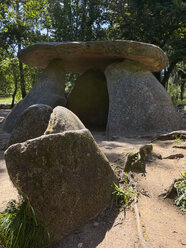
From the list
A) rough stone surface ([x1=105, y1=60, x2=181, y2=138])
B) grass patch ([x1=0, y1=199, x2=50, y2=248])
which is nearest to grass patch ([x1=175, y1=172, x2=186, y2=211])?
grass patch ([x1=0, y1=199, x2=50, y2=248])

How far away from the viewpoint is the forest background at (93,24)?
9320mm

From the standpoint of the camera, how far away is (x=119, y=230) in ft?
4.45

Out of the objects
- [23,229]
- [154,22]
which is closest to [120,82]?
[23,229]

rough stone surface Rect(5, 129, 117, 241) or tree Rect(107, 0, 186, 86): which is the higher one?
tree Rect(107, 0, 186, 86)

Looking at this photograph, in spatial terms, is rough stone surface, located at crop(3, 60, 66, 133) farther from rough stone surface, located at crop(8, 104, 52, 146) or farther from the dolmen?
rough stone surface, located at crop(8, 104, 52, 146)

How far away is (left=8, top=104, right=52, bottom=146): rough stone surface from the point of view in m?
2.94

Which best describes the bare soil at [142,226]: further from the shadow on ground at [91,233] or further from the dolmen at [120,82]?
the dolmen at [120,82]

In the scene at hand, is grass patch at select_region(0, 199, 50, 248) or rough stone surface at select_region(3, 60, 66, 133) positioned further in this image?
rough stone surface at select_region(3, 60, 66, 133)

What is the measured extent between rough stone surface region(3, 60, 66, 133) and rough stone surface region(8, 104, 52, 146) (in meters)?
2.21

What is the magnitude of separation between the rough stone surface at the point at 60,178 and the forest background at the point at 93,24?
339 inches

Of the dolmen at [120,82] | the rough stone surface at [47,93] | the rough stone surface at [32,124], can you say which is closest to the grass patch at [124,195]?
the rough stone surface at [32,124]

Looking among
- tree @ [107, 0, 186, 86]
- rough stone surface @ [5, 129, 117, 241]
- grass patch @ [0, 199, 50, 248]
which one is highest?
tree @ [107, 0, 186, 86]

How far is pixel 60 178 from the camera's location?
4.62ft

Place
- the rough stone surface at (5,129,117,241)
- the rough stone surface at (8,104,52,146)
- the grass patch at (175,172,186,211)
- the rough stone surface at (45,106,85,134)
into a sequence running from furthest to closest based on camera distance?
the rough stone surface at (8,104,52,146) → the rough stone surface at (45,106,85,134) → the grass patch at (175,172,186,211) → the rough stone surface at (5,129,117,241)
